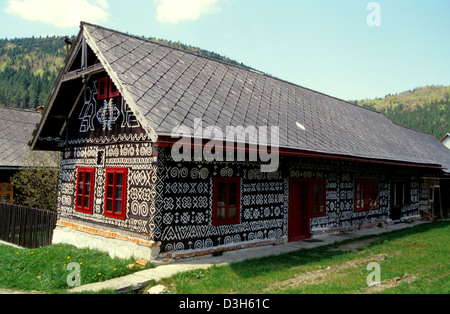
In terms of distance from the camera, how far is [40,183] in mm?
16125

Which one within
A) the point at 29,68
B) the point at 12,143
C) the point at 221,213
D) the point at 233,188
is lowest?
the point at 221,213

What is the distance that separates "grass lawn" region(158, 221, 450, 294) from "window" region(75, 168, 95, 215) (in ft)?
16.0

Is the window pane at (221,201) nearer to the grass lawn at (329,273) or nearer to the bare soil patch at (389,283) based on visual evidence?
the grass lawn at (329,273)

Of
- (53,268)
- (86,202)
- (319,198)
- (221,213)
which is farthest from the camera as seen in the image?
(319,198)

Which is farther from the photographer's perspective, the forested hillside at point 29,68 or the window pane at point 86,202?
the forested hillside at point 29,68

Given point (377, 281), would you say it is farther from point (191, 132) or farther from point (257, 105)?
point (257, 105)

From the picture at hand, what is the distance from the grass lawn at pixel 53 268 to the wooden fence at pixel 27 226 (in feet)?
7.67

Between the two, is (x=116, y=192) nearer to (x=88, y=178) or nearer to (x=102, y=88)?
(x=88, y=178)

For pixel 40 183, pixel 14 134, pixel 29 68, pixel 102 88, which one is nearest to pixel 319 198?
pixel 102 88

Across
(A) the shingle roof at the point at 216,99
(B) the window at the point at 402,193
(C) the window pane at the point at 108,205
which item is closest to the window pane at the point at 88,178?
(C) the window pane at the point at 108,205

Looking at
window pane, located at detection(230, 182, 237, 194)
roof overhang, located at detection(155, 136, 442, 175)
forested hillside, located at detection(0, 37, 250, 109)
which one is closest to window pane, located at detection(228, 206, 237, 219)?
window pane, located at detection(230, 182, 237, 194)

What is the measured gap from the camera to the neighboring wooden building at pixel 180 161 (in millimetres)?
8930

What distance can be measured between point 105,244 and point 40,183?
7858 mm

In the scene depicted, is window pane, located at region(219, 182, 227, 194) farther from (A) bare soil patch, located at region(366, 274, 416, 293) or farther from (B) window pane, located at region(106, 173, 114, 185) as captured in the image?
(A) bare soil patch, located at region(366, 274, 416, 293)
